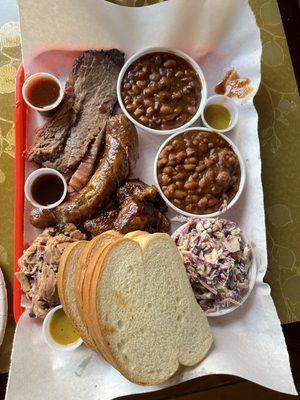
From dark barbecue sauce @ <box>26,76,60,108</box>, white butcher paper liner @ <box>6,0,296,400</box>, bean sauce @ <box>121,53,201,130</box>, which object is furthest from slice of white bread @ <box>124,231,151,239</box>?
dark barbecue sauce @ <box>26,76,60,108</box>

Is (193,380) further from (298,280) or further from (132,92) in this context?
(132,92)

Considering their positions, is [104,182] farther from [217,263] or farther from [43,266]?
[217,263]

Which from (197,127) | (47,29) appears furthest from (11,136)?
(197,127)

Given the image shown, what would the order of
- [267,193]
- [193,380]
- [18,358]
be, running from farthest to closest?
[267,193]
[193,380]
[18,358]

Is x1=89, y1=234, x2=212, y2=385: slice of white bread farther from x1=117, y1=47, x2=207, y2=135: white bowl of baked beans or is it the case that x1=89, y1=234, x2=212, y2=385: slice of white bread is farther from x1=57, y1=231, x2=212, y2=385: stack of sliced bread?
x1=117, y1=47, x2=207, y2=135: white bowl of baked beans

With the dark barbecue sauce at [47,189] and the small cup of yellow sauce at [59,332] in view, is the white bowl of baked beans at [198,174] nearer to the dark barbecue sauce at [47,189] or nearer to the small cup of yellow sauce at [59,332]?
the dark barbecue sauce at [47,189]

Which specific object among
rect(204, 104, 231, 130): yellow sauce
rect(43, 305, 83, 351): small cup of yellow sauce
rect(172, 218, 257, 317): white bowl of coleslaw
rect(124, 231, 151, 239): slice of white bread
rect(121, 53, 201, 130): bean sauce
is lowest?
rect(43, 305, 83, 351): small cup of yellow sauce
